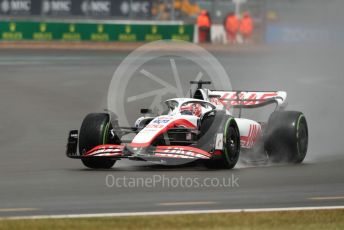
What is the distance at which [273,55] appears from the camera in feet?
156

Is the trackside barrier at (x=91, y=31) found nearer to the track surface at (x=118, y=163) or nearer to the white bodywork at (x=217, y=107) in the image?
the track surface at (x=118, y=163)

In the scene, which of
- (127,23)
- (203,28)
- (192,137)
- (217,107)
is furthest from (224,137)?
(127,23)

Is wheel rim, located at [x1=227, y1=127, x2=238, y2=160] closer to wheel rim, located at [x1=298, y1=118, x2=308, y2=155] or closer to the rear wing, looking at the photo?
wheel rim, located at [x1=298, y1=118, x2=308, y2=155]

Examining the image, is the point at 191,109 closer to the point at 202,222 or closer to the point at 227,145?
the point at 227,145

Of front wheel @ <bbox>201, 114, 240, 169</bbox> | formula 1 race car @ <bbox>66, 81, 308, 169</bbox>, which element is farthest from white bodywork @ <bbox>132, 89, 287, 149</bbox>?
front wheel @ <bbox>201, 114, 240, 169</bbox>

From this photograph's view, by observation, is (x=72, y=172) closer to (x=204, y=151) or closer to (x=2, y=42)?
(x=204, y=151)

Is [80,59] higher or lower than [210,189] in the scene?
lower

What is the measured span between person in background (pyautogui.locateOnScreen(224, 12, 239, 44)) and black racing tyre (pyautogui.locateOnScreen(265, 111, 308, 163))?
3793 cm

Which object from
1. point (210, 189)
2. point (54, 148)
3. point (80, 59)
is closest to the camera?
point (210, 189)

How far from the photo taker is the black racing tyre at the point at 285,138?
17.3 m

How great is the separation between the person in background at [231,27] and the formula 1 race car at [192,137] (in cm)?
3794

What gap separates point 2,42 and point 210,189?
39.0 meters

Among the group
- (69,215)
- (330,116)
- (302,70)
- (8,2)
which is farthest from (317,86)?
(8,2)

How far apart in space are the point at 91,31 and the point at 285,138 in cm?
3634
